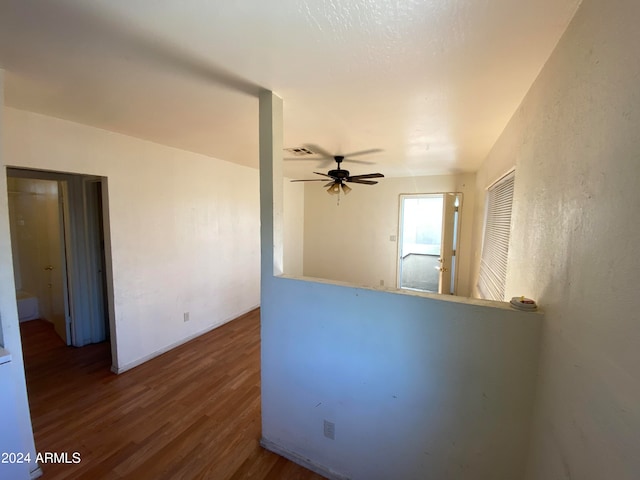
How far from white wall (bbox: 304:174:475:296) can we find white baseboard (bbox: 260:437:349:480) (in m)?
3.51

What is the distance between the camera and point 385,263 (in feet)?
17.2

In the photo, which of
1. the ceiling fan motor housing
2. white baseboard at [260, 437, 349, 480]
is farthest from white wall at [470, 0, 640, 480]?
the ceiling fan motor housing

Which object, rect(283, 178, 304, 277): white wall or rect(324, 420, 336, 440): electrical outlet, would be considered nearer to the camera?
rect(324, 420, 336, 440): electrical outlet

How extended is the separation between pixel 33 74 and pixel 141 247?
1703 millimetres

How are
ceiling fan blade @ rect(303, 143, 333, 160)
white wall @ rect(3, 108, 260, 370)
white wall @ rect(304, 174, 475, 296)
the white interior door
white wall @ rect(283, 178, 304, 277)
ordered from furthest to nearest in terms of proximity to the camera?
white wall @ rect(283, 178, 304, 277) → white wall @ rect(304, 174, 475, 296) → the white interior door → ceiling fan blade @ rect(303, 143, 333, 160) → white wall @ rect(3, 108, 260, 370)

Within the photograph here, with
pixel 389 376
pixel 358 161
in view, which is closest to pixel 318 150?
pixel 358 161

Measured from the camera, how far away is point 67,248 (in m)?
3.04

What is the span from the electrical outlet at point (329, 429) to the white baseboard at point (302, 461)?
22 centimetres

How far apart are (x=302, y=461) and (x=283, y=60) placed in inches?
95.3

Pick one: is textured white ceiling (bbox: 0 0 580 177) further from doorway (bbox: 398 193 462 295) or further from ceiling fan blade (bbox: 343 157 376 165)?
doorway (bbox: 398 193 462 295)

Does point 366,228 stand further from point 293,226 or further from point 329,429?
point 329,429

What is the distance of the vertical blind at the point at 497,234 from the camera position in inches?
80.3

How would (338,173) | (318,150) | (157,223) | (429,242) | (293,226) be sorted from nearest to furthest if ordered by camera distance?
(157,223) → (318,150) → (338,173) → (293,226) → (429,242)

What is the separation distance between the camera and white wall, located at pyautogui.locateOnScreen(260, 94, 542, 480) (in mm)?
1164
